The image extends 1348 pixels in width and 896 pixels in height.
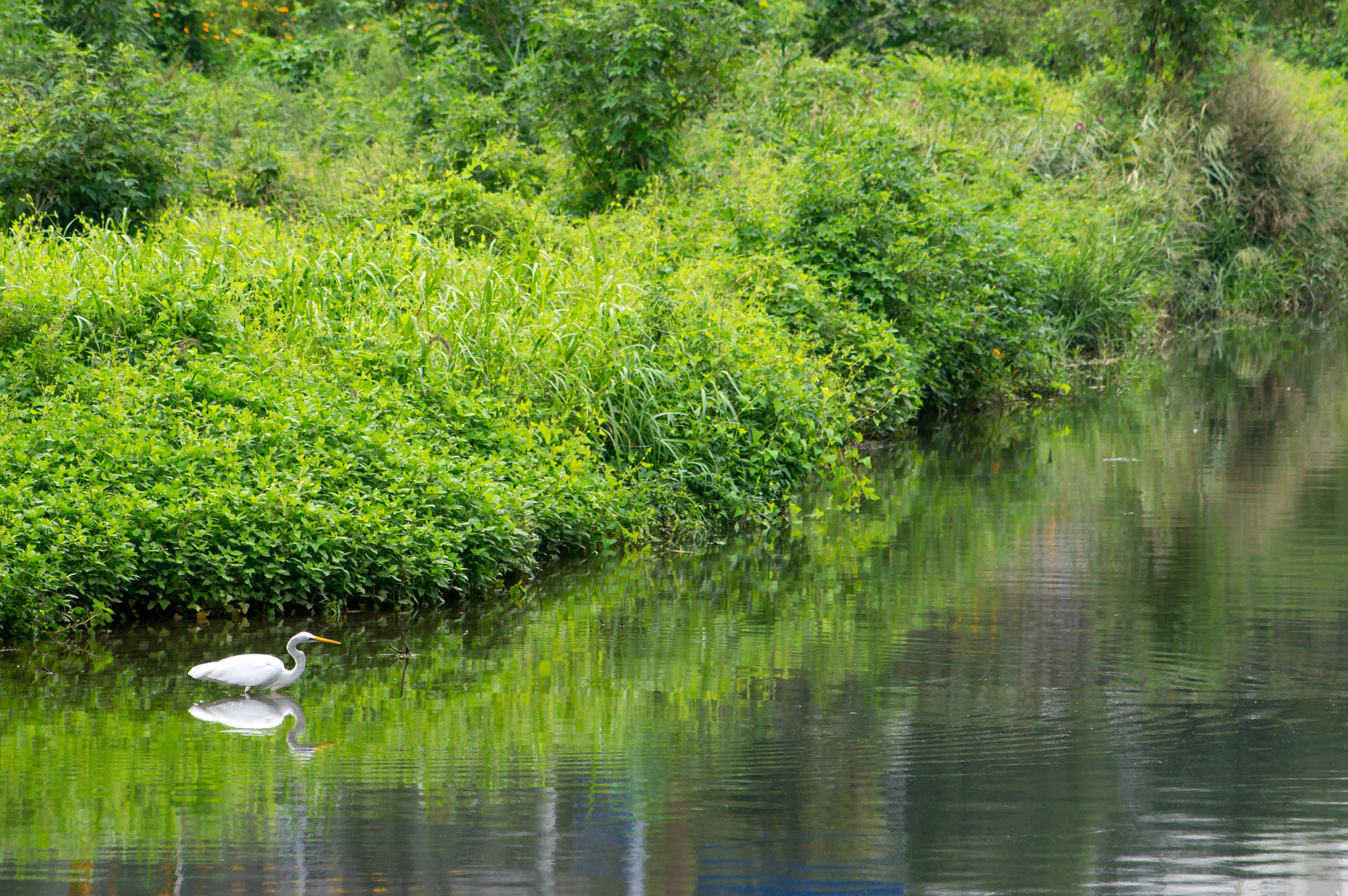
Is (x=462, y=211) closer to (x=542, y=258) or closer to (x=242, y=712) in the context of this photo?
(x=542, y=258)

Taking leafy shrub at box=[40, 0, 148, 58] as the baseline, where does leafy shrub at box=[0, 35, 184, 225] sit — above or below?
below

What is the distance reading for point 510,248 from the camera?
13484 mm

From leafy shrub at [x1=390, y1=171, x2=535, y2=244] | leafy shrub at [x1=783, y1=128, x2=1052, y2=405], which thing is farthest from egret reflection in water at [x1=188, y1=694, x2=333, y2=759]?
leafy shrub at [x1=783, y1=128, x2=1052, y2=405]

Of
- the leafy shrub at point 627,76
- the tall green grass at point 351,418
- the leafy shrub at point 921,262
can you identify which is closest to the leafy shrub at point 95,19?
the leafy shrub at point 627,76

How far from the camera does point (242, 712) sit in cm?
667

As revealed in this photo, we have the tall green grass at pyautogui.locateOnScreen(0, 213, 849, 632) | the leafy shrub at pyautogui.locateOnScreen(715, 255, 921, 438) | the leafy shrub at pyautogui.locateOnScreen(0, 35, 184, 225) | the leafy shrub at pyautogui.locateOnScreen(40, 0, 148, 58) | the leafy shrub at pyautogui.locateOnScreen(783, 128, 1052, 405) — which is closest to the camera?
the tall green grass at pyautogui.locateOnScreen(0, 213, 849, 632)

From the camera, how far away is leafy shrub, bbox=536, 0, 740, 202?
16250 millimetres

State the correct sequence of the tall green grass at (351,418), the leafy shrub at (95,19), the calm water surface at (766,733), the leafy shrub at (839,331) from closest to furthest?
the calm water surface at (766,733) < the tall green grass at (351,418) < the leafy shrub at (839,331) < the leafy shrub at (95,19)

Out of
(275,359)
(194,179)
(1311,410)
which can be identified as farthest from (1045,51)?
(275,359)

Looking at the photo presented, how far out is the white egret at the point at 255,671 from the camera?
22.1 feet

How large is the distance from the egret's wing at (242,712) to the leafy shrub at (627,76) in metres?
10.4

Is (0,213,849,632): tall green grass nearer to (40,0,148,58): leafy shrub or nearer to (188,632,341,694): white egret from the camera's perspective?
(188,632,341,694): white egret

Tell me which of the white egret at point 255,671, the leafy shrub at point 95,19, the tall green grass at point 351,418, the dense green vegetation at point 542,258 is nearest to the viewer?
the white egret at point 255,671

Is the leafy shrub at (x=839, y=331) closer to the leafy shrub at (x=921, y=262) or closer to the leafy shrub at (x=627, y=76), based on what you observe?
the leafy shrub at (x=921, y=262)
